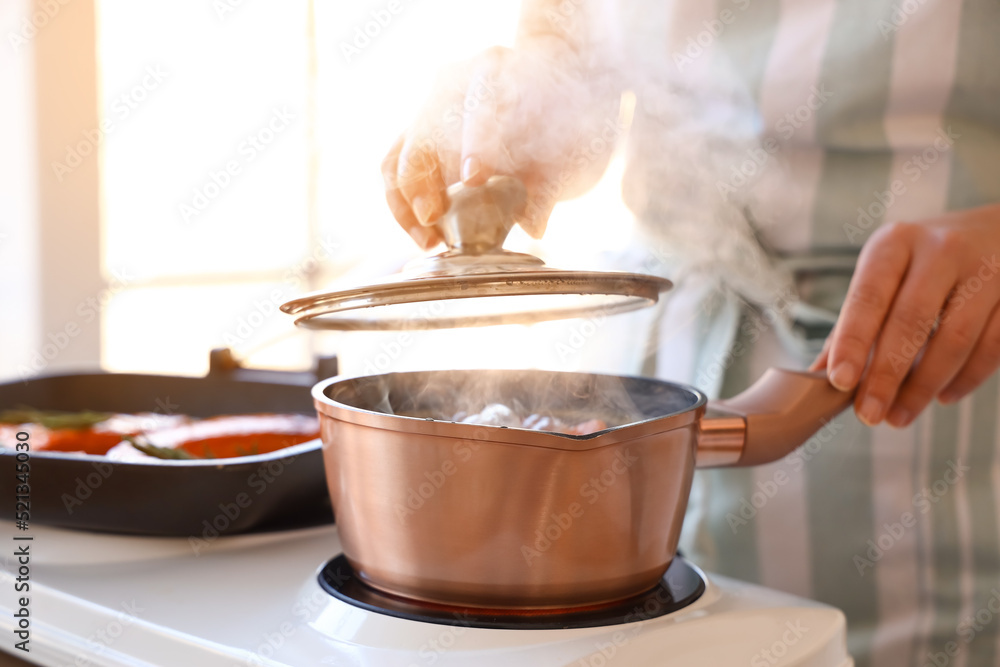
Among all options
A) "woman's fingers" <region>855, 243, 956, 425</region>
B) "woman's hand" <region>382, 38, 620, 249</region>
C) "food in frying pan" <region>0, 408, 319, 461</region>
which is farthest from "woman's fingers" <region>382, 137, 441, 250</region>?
"woman's fingers" <region>855, 243, 956, 425</region>

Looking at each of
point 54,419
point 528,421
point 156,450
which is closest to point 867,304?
point 528,421

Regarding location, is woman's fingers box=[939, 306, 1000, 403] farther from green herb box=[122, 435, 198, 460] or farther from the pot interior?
green herb box=[122, 435, 198, 460]

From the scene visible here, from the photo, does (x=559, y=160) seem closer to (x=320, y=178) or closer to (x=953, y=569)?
(x=953, y=569)

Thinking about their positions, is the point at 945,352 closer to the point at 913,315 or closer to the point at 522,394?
the point at 913,315

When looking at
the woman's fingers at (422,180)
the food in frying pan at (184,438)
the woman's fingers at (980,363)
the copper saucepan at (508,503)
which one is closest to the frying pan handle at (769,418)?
the copper saucepan at (508,503)

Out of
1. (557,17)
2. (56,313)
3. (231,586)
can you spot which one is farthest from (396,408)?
(56,313)

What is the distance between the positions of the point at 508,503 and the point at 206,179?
244 centimetres

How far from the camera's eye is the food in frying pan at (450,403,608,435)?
0.53 meters

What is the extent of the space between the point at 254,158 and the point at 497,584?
2.94m

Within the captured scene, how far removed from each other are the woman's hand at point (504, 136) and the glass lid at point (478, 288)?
0.03m

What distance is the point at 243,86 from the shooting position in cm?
285

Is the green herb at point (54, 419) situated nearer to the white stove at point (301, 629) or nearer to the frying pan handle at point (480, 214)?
the white stove at point (301, 629)

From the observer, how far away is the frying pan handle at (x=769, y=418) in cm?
54

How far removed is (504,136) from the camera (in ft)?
2.15
